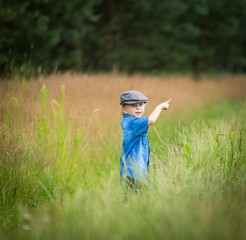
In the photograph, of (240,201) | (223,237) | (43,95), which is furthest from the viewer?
(43,95)

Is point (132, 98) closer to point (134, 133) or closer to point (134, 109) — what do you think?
point (134, 109)

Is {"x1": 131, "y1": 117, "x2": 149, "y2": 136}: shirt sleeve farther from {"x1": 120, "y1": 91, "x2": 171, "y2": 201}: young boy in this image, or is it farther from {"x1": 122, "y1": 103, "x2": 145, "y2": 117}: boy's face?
{"x1": 122, "y1": 103, "x2": 145, "y2": 117}: boy's face

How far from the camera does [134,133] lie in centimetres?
373

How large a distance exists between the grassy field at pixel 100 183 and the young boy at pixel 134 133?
0.14m

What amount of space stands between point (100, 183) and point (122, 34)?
20049mm

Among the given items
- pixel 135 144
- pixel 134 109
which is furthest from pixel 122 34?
pixel 135 144

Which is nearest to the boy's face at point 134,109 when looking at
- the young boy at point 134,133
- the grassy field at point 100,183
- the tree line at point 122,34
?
the young boy at point 134,133

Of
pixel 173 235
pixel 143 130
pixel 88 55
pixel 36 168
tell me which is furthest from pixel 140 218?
pixel 88 55

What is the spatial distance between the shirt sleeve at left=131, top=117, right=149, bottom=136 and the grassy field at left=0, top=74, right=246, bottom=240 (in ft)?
0.94

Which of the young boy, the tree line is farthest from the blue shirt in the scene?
the tree line

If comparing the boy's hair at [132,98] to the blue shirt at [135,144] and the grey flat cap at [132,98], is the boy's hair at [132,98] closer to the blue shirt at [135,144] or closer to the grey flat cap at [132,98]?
the grey flat cap at [132,98]

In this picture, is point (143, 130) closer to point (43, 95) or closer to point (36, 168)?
point (36, 168)

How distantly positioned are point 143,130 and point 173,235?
1.30 m

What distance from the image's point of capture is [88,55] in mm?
22312
